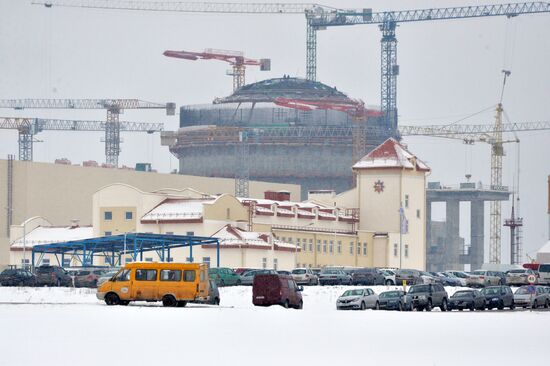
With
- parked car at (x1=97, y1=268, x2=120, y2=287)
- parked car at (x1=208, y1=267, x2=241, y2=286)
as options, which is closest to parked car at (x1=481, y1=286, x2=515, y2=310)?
parked car at (x1=208, y1=267, x2=241, y2=286)

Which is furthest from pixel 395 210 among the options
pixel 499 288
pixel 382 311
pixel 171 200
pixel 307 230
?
pixel 382 311

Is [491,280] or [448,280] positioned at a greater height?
[491,280]

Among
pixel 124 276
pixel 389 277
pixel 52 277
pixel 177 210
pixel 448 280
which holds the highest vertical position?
pixel 177 210

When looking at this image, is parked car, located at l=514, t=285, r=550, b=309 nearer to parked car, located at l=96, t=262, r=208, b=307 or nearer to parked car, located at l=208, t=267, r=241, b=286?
parked car, located at l=208, t=267, r=241, b=286

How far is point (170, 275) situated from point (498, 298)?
21208 mm

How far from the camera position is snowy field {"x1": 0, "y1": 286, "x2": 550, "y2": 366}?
5309 centimetres

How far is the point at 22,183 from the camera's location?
593 ft

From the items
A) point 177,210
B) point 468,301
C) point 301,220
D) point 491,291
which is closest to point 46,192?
point 301,220

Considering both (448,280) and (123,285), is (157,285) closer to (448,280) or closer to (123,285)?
(123,285)

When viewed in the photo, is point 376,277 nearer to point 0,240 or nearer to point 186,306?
point 186,306

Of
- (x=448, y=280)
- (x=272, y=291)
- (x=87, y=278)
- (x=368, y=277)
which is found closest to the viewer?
(x=272, y=291)

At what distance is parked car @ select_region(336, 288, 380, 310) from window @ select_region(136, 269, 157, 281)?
10.8m

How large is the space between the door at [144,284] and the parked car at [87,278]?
23984 mm

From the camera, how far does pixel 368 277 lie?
374ft
